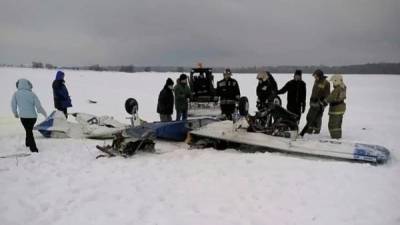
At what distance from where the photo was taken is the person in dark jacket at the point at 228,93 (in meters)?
11.4

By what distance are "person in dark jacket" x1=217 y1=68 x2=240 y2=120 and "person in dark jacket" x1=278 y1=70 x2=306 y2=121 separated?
1.87 m

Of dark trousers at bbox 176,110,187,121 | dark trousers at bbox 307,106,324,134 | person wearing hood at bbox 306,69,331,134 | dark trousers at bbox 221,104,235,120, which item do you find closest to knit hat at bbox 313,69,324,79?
person wearing hood at bbox 306,69,331,134

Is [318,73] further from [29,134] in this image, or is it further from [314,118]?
[29,134]

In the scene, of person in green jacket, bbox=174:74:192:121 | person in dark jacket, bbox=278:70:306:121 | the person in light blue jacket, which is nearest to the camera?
the person in light blue jacket

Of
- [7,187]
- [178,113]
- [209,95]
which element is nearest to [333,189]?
[7,187]

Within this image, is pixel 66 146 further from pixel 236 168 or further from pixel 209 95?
pixel 209 95

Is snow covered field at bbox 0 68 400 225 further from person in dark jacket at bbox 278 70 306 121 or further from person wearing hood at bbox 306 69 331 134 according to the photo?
person in dark jacket at bbox 278 70 306 121

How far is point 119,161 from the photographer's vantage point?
7348mm

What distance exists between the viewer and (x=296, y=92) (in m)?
9.81

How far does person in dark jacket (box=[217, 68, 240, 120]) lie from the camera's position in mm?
11375

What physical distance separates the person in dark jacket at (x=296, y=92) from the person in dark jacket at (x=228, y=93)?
187 cm

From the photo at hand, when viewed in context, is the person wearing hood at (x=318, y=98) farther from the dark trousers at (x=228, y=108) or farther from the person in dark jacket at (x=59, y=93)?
the person in dark jacket at (x=59, y=93)

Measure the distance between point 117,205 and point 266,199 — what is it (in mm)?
1912

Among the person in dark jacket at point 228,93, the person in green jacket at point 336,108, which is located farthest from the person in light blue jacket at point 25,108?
the person in green jacket at point 336,108
